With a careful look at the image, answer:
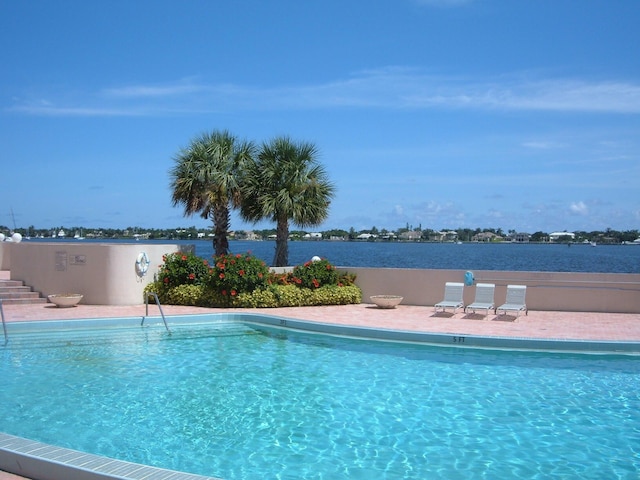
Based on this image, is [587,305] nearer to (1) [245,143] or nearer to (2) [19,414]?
(1) [245,143]

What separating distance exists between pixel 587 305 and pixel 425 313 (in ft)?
14.5

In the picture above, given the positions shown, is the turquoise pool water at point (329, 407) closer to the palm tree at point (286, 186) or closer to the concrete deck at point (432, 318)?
the concrete deck at point (432, 318)

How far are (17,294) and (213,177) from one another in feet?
22.5

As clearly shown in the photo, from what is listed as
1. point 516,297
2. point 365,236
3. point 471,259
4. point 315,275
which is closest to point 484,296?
point 516,297

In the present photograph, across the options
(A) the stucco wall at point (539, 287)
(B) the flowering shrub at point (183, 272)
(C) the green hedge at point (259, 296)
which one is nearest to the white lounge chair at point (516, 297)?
(A) the stucco wall at point (539, 287)

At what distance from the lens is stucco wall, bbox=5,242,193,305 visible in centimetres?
1692

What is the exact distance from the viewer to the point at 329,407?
28.4 feet

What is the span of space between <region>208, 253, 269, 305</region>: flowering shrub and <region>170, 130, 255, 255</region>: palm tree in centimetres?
363

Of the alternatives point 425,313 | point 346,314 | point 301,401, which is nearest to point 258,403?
point 301,401

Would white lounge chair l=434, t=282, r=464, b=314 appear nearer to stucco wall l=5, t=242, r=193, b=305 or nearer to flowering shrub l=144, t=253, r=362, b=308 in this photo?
flowering shrub l=144, t=253, r=362, b=308

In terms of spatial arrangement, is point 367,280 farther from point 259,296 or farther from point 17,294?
point 17,294

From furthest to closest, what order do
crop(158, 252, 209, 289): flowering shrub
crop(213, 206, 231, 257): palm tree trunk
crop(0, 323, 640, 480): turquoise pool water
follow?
1. crop(213, 206, 231, 257): palm tree trunk
2. crop(158, 252, 209, 289): flowering shrub
3. crop(0, 323, 640, 480): turquoise pool water

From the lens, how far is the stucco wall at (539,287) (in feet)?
51.9

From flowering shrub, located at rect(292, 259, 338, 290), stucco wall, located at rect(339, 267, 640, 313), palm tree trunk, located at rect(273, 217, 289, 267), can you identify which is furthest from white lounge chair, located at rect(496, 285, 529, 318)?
palm tree trunk, located at rect(273, 217, 289, 267)
